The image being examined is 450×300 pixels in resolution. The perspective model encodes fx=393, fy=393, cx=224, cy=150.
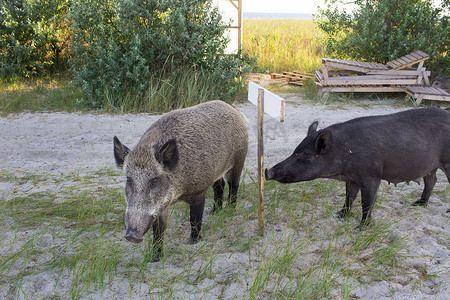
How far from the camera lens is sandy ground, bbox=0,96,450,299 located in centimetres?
355

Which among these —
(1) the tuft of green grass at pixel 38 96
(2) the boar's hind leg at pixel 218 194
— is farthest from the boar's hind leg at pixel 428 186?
(1) the tuft of green grass at pixel 38 96

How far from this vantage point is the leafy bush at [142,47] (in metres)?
8.97

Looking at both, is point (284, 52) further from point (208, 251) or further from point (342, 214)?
point (208, 251)

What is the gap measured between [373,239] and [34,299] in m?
3.05

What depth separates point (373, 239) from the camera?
381 centimetres

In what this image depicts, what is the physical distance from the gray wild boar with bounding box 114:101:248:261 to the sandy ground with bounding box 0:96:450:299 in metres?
0.71

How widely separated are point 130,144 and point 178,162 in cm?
358

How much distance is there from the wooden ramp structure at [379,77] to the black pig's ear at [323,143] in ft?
21.1

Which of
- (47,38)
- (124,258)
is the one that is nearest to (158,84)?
(47,38)

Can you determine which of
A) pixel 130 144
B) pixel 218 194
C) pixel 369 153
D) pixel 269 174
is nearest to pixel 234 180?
pixel 218 194

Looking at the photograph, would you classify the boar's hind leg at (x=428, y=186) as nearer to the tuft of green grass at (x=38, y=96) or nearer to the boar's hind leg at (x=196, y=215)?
the boar's hind leg at (x=196, y=215)

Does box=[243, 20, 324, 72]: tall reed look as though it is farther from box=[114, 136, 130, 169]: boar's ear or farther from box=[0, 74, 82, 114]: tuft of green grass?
box=[114, 136, 130, 169]: boar's ear

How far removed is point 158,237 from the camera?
12.3 feet

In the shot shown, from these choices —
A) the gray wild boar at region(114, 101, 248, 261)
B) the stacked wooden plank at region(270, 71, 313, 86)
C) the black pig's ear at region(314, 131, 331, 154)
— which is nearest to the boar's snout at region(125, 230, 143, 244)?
the gray wild boar at region(114, 101, 248, 261)
